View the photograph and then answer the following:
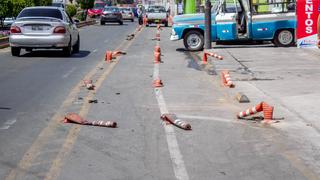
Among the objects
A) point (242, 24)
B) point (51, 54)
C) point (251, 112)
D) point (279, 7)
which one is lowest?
point (51, 54)

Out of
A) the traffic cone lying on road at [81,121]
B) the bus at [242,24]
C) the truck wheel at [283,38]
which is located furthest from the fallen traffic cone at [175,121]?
the truck wheel at [283,38]

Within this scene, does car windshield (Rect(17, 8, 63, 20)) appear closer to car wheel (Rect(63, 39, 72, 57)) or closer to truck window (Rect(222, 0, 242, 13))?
car wheel (Rect(63, 39, 72, 57))

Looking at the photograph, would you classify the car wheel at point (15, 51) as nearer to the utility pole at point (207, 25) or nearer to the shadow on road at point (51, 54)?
the shadow on road at point (51, 54)

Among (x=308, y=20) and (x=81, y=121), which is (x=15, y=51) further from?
(x=81, y=121)

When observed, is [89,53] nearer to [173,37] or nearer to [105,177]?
[173,37]

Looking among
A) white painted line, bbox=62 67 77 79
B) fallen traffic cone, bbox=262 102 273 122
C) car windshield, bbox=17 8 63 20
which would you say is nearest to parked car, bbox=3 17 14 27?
car windshield, bbox=17 8 63 20

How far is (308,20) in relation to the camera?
23078 millimetres

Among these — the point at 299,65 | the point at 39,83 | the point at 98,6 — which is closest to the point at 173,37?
the point at 299,65

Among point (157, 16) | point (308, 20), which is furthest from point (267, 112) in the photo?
point (157, 16)

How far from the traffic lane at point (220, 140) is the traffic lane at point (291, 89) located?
10.0 inches

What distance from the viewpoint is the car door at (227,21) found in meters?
24.3

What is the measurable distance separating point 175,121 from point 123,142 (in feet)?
4.58

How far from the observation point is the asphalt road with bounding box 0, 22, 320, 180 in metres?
7.22

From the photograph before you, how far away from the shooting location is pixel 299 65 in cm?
1839
